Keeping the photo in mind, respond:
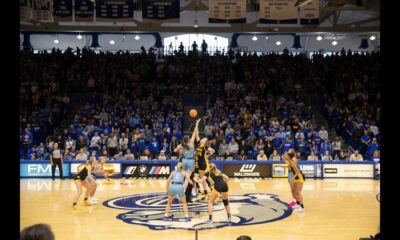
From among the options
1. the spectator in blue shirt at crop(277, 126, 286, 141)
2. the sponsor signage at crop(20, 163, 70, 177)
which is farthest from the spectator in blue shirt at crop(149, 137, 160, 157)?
the spectator in blue shirt at crop(277, 126, 286, 141)

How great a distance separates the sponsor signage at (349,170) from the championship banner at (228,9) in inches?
328

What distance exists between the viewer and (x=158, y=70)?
3494cm

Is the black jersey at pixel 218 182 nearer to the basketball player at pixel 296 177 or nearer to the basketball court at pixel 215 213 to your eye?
the basketball court at pixel 215 213

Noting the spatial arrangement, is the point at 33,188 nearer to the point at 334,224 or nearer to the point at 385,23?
the point at 334,224

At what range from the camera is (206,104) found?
32.0 meters

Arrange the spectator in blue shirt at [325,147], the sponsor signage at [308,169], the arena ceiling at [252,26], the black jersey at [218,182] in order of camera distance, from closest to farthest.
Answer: the black jersey at [218,182], the sponsor signage at [308,169], the spectator in blue shirt at [325,147], the arena ceiling at [252,26]

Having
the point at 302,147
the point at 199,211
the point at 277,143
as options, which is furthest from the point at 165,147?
the point at 199,211

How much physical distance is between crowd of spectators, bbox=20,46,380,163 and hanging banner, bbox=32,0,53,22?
6.59 meters

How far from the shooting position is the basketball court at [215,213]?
13.0 m

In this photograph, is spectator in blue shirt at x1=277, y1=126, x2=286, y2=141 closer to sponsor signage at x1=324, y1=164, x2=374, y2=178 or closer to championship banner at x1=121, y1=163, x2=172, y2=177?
sponsor signage at x1=324, y1=164, x2=374, y2=178

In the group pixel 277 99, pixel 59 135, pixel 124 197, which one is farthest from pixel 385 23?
pixel 277 99

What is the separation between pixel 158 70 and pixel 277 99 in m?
8.43

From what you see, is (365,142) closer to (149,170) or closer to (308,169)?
(308,169)

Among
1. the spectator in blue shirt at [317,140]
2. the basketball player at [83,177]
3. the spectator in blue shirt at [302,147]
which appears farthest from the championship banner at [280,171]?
the basketball player at [83,177]
